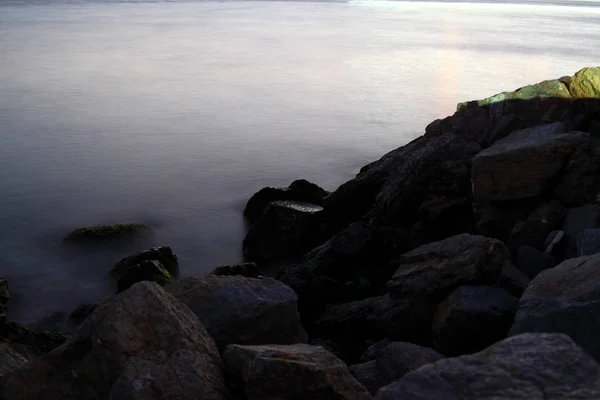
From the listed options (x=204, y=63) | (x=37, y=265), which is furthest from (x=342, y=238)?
(x=204, y=63)

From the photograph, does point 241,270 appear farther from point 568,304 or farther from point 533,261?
point 568,304

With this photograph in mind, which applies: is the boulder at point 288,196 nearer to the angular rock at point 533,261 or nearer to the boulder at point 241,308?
the angular rock at point 533,261

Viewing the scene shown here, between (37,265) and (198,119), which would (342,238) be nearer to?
(37,265)

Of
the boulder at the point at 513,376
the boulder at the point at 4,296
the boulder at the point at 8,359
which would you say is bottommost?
the boulder at the point at 4,296

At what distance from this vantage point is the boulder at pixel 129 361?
3.70 meters

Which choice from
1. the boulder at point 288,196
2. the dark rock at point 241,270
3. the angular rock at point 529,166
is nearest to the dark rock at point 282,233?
the boulder at point 288,196

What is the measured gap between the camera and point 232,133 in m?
16.3

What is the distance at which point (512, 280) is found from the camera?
18.6 feet

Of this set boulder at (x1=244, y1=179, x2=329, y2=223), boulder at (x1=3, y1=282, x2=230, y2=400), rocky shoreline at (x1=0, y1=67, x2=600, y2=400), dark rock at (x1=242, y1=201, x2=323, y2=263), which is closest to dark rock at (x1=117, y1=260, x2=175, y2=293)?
rocky shoreline at (x1=0, y1=67, x2=600, y2=400)

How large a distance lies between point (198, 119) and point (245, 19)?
85.2ft

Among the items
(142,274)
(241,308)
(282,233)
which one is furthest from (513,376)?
(282,233)

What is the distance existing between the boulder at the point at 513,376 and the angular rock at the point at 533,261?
10.8 feet

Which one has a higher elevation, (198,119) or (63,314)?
(198,119)

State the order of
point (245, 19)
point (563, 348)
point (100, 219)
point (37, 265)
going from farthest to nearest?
point (245, 19) → point (100, 219) → point (37, 265) → point (563, 348)
